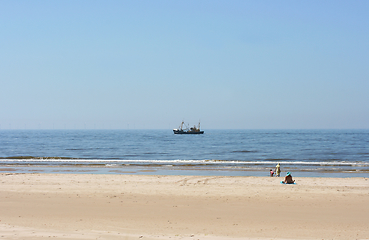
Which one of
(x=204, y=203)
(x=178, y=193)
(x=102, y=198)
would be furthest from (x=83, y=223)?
(x=178, y=193)

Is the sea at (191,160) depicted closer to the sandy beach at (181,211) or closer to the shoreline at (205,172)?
the shoreline at (205,172)

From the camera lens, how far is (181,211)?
11.1 m

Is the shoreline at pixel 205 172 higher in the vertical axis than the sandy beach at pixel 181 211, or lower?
lower

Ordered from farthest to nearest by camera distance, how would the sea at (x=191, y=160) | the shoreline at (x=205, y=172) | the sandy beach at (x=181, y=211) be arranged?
the sea at (x=191, y=160) < the shoreline at (x=205, y=172) < the sandy beach at (x=181, y=211)

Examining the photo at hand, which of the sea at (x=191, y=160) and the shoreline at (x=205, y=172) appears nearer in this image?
the shoreline at (x=205, y=172)

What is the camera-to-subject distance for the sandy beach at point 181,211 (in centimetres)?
855

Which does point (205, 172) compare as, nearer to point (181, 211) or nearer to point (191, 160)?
point (191, 160)

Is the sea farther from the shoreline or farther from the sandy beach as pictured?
the sandy beach

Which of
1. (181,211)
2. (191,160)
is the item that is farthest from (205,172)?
(181,211)

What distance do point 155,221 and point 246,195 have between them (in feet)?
18.2

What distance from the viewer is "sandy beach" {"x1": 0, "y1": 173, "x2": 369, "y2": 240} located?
855 cm

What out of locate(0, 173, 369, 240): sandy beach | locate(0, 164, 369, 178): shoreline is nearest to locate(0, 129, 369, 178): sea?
locate(0, 164, 369, 178): shoreline

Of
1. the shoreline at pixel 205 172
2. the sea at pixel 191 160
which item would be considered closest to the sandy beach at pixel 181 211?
the shoreline at pixel 205 172

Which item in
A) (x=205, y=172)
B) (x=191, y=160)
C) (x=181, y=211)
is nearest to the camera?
(x=181, y=211)
